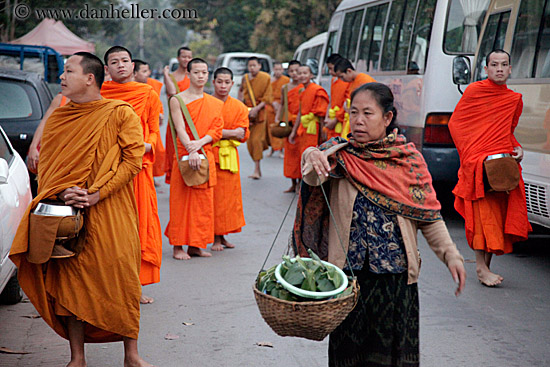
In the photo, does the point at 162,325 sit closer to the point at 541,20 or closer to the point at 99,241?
the point at 99,241

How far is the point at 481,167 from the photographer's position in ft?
19.5

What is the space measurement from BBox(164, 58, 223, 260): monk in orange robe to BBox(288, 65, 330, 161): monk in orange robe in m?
4.00

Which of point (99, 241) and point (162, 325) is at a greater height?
point (99, 241)

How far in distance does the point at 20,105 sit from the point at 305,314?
6.48 m

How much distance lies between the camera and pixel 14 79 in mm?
8281

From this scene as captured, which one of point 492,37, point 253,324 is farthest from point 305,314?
point 492,37

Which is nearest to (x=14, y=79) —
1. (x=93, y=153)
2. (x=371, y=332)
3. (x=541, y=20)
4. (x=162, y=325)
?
(x=162, y=325)

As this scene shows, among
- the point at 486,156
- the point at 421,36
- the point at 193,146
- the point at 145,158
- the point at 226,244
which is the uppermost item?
the point at 421,36

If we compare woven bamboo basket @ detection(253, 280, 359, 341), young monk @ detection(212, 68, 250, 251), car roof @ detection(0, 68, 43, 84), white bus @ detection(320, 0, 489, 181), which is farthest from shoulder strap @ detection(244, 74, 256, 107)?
woven bamboo basket @ detection(253, 280, 359, 341)

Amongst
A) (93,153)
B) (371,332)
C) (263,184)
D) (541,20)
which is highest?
(541,20)

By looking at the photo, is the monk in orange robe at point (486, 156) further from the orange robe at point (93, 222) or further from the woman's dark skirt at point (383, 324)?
the orange robe at point (93, 222)

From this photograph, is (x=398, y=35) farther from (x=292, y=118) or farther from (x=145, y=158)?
(x=145, y=158)

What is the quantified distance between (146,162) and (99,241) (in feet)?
5.28

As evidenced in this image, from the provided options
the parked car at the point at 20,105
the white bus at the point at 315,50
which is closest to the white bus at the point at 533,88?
the parked car at the point at 20,105
